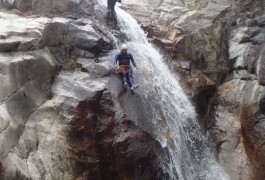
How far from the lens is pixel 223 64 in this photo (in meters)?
14.3

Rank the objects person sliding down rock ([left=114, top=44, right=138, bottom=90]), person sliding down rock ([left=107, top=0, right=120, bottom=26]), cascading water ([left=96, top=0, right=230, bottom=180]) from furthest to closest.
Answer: person sliding down rock ([left=107, top=0, right=120, bottom=26]) < person sliding down rock ([left=114, top=44, right=138, bottom=90]) < cascading water ([left=96, top=0, right=230, bottom=180])

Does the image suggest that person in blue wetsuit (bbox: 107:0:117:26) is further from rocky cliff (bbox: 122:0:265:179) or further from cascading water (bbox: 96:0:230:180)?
rocky cliff (bbox: 122:0:265:179)

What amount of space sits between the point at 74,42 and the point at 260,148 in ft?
25.2

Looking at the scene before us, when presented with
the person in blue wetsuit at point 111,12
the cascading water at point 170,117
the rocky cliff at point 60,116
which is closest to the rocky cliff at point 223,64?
the cascading water at point 170,117

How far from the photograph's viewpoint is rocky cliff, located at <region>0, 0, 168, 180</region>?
821 cm

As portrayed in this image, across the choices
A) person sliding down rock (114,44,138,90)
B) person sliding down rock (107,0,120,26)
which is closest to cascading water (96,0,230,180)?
person sliding down rock (114,44,138,90)

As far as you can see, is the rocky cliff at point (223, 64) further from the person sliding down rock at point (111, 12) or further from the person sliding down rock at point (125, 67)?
the person sliding down rock at point (125, 67)

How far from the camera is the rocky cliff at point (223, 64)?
11758 mm

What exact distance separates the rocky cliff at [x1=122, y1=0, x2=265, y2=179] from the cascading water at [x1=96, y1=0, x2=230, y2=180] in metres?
0.63

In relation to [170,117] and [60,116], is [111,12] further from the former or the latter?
[60,116]

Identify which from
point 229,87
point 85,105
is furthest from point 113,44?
point 229,87

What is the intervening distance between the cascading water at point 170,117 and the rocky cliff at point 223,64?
0.63 meters

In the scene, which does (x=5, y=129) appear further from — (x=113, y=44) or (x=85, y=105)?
(x=113, y=44)

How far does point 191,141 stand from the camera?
38.6 ft
